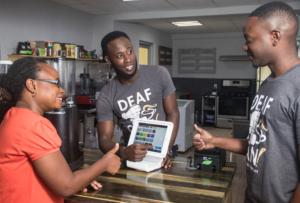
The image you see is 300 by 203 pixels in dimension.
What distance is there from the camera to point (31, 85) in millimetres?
998

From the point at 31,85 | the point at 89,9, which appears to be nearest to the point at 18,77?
the point at 31,85

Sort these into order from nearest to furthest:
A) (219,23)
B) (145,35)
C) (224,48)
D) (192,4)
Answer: (192,4), (219,23), (145,35), (224,48)

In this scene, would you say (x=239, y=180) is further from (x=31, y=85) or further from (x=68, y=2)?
(x=68, y=2)

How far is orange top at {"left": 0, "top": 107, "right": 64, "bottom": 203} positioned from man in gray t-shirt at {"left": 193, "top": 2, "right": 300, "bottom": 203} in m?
0.72

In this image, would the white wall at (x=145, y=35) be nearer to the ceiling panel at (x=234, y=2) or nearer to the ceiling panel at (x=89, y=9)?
the ceiling panel at (x=89, y=9)

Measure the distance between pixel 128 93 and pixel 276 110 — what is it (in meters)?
0.99

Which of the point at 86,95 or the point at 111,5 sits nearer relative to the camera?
the point at 86,95

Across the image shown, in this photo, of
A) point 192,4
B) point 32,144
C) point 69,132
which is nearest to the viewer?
point 32,144

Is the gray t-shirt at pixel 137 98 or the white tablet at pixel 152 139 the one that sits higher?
the gray t-shirt at pixel 137 98

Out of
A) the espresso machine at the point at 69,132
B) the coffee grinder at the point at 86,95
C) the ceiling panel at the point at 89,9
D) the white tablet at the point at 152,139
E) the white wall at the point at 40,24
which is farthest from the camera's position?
the ceiling panel at the point at 89,9

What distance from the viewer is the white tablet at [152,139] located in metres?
1.47

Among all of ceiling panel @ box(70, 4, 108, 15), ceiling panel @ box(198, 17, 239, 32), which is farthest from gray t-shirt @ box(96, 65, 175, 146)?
ceiling panel @ box(198, 17, 239, 32)

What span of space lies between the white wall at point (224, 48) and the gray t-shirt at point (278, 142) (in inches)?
267

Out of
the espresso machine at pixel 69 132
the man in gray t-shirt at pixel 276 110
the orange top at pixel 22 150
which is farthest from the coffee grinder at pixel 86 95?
the man in gray t-shirt at pixel 276 110
